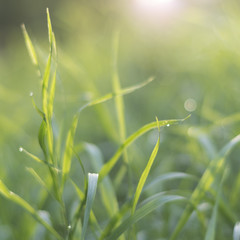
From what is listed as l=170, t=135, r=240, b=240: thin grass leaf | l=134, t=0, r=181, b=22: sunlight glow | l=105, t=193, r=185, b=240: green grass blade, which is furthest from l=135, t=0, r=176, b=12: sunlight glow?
l=105, t=193, r=185, b=240: green grass blade

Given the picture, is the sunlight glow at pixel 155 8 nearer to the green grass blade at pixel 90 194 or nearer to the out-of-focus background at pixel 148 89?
the out-of-focus background at pixel 148 89

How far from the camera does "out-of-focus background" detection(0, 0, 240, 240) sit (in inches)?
37.5

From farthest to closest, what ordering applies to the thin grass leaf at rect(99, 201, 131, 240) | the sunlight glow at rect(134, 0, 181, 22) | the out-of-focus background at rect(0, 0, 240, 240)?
the sunlight glow at rect(134, 0, 181, 22), the out-of-focus background at rect(0, 0, 240, 240), the thin grass leaf at rect(99, 201, 131, 240)

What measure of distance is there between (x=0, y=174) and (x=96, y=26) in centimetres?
311

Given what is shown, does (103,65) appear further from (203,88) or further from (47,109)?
(47,109)

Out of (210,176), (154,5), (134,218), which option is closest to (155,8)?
(154,5)

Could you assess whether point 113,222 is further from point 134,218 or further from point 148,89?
point 148,89

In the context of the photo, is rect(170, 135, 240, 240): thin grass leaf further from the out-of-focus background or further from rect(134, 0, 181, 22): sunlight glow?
rect(134, 0, 181, 22): sunlight glow

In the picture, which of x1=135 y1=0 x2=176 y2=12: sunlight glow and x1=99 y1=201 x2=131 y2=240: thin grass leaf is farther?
x1=135 y1=0 x2=176 y2=12: sunlight glow

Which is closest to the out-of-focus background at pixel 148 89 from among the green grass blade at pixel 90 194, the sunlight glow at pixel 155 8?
the sunlight glow at pixel 155 8

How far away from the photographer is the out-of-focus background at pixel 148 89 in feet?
3.12

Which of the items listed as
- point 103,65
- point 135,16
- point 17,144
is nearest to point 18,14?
point 135,16

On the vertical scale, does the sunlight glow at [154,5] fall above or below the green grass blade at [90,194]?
above

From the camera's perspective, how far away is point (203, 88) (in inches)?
52.8
